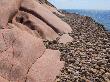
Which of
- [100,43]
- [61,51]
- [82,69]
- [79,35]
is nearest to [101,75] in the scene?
[82,69]

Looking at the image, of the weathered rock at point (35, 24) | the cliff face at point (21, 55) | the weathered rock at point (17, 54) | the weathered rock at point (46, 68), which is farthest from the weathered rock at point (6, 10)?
the weathered rock at point (46, 68)

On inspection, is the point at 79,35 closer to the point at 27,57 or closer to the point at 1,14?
the point at 1,14

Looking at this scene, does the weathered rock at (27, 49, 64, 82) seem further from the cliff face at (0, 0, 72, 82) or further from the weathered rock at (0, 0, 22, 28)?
the weathered rock at (0, 0, 22, 28)

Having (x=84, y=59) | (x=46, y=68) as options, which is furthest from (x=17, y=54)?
(x=84, y=59)

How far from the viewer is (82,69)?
717 inches

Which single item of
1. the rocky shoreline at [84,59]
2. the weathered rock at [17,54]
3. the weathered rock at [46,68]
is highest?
the weathered rock at [17,54]

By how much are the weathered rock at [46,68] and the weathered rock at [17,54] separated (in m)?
0.23

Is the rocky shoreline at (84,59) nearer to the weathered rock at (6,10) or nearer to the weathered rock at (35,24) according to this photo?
the weathered rock at (35,24)

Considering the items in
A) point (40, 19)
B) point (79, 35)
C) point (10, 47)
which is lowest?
point (79, 35)

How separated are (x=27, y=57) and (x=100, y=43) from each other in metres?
11.0

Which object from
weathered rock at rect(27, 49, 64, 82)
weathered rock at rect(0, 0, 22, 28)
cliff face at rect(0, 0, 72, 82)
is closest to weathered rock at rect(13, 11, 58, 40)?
cliff face at rect(0, 0, 72, 82)

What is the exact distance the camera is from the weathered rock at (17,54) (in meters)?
14.6

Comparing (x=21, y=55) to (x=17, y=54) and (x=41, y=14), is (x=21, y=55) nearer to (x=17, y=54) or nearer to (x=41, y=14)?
(x=17, y=54)

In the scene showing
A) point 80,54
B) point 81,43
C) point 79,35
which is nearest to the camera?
point 80,54
